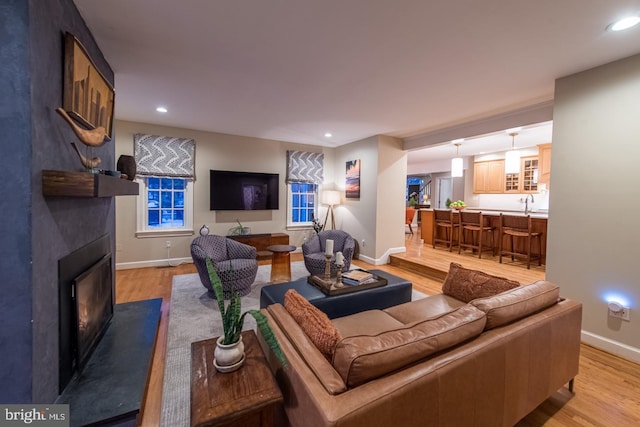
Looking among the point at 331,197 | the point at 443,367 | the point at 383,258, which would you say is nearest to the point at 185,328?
the point at 443,367

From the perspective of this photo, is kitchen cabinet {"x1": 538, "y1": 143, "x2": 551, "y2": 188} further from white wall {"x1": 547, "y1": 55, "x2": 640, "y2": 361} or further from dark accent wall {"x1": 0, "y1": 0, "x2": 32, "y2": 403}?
dark accent wall {"x1": 0, "y1": 0, "x2": 32, "y2": 403}

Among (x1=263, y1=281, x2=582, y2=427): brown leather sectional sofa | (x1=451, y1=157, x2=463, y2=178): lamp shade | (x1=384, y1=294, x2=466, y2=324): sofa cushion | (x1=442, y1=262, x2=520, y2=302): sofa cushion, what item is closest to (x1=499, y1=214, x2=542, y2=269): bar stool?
(x1=451, y1=157, x2=463, y2=178): lamp shade

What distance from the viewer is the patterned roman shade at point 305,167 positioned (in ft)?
19.9

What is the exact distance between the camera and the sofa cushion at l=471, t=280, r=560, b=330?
1.50 meters

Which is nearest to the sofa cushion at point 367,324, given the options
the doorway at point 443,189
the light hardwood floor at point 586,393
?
the light hardwood floor at point 586,393

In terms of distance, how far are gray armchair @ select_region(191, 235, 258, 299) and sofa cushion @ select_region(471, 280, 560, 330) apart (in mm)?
2536

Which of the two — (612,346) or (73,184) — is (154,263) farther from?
(612,346)

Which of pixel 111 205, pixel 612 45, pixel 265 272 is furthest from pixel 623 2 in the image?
pixel 265 272

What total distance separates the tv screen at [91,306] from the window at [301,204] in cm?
401

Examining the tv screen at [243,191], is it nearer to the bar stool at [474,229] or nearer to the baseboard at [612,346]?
the bar stool at [474,229]

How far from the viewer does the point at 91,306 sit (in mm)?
1968

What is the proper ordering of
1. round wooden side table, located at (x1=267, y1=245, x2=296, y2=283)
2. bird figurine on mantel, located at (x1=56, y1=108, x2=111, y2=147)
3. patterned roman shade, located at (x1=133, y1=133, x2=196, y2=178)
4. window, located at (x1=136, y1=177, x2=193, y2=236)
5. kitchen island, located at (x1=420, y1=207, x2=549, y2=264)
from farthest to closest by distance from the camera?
window, located at (x1=136, y1=177, x2=193, y2=236) → patterned roman shade, located at (x1=133, y1=133, x2=196, y2=178) → kitchen island, located at (x1=420, y1=207, x2=549, y2=264) → round wooden side table, located at (x1=267, y1=245, x2=296, y2=283) → bird figurine on mantel, located at (x1=56, y1=108, x2=111, y2=147)

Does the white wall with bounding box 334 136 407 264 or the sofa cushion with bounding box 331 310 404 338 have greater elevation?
the white wall with bounding box 334 136 407 264

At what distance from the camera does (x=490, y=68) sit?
99.7 inches
